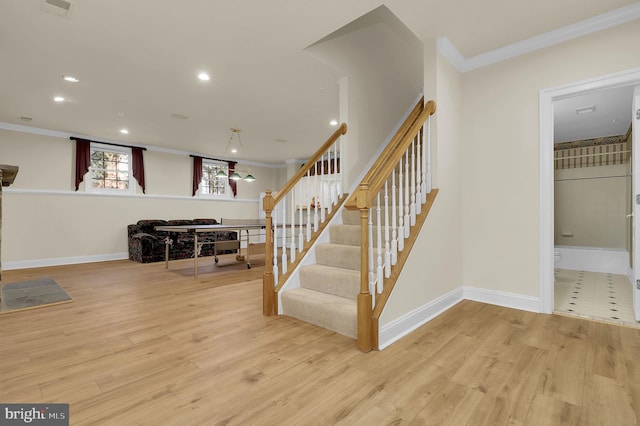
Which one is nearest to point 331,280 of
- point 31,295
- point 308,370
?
point 308,370

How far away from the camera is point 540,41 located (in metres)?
2.83

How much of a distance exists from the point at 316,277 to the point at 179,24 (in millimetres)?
2532

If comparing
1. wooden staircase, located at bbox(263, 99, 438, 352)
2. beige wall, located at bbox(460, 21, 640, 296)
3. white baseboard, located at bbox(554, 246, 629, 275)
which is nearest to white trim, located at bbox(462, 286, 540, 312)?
beige wall, located at bbox(460, 21, 640, 296)

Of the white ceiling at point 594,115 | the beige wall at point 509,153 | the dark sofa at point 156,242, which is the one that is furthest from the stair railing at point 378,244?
the dark sofa at point 156,242

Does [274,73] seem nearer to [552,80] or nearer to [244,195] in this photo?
[552,80]

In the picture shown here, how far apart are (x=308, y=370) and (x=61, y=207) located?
6.57m

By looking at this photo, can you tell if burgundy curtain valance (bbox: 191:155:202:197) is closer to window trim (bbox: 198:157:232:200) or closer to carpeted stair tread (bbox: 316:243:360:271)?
window trim (bbox: 198:157:232:200)

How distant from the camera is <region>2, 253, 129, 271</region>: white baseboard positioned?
5.45 metres

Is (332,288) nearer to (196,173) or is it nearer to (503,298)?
(503,298)

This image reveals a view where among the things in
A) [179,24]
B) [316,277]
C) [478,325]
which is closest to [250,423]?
[316,277]

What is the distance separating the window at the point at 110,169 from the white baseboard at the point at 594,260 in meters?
8.93

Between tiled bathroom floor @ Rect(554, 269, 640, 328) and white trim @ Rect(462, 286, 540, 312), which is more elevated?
white trim @ Rect(462, 286, 540, 312)

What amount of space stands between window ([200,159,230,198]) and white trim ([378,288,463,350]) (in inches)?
270

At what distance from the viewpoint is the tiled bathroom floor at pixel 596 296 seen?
2.79m
